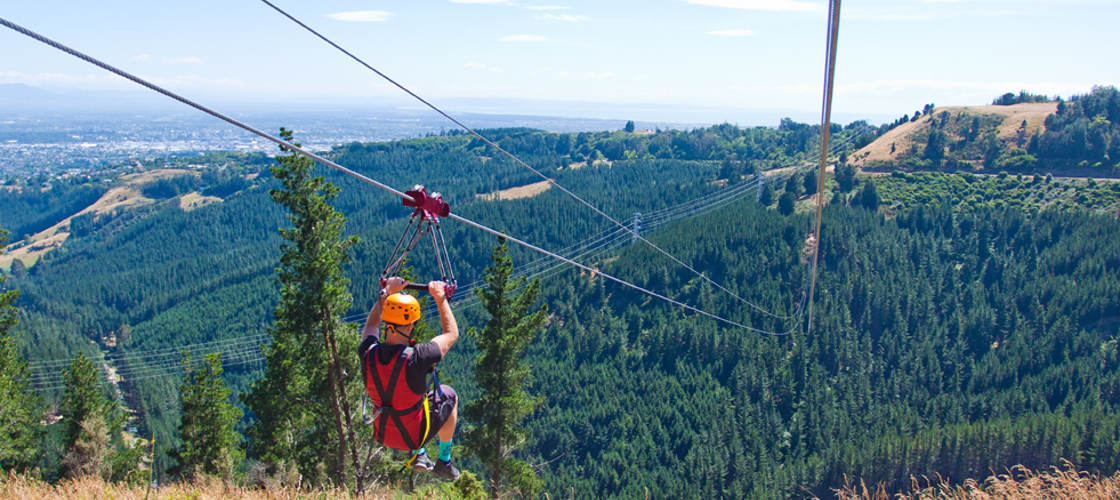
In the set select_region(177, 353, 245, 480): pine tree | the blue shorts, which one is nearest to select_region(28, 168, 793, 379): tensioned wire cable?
select_region(177, 353, 245, 480): pine tree

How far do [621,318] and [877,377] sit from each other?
131 feet

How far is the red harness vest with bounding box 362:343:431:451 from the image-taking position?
680cm

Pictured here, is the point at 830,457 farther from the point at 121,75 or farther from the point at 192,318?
the point at 192,318

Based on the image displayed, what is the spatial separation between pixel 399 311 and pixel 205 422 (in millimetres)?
22561

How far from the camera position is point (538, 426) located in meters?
82.2

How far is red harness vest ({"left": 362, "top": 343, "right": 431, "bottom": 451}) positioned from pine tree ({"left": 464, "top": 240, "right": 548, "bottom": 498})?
12321 millimetres

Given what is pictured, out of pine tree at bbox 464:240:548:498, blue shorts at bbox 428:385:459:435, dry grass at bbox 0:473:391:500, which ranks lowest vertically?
pine tree at bbox 464:240:548:498

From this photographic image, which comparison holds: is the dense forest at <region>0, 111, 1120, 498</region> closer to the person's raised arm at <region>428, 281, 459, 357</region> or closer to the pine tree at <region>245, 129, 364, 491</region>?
the pine tree at <region>245, 129, 364, 491</region>

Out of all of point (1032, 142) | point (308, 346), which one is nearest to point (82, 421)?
point (308, 346)

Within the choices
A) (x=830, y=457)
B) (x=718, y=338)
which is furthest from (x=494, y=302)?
(x=718, y=338)

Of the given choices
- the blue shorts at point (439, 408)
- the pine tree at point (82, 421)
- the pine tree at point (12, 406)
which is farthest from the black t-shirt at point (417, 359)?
the pine tree at point (82, 421)

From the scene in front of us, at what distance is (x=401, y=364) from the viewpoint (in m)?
6.74

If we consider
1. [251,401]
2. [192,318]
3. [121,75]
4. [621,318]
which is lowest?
[192,318]

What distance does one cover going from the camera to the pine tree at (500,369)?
19.9 m
